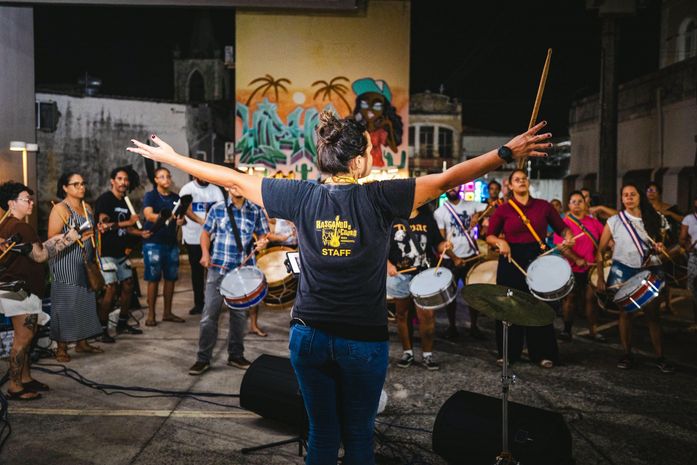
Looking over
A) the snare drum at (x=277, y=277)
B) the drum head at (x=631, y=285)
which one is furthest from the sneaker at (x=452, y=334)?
the drum head at (x=631, y=285)

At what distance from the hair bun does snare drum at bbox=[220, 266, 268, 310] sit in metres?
3.54

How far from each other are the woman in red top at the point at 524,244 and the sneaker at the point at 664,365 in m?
1.08

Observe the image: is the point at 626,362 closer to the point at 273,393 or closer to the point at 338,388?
the point at 273,393

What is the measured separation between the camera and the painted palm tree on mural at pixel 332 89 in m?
17.2

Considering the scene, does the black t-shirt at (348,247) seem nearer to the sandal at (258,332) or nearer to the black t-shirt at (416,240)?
the black t-shirt at (416,240)

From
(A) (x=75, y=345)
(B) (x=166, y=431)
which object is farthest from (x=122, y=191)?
(B) (x=166, y=431)

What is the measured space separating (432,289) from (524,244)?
1.31m

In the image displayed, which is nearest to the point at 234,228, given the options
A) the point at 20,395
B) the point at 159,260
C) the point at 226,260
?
the point at 226,260

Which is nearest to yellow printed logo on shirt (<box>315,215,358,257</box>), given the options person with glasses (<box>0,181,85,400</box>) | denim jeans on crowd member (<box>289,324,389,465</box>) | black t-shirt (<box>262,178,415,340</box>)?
black t-shirt (<box>262,178,415,340</box>)

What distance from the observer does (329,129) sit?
246 centimetres

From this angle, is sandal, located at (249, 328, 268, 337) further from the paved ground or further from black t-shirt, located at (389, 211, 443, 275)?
black t-shirt, located at (389, 211, 443, 275)

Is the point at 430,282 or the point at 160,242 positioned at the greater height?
the point at 160,242

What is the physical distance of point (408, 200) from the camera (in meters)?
2.35

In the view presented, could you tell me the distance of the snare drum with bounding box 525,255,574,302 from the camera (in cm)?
568
